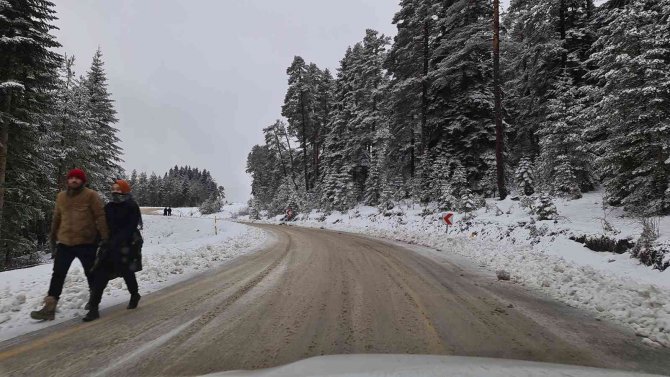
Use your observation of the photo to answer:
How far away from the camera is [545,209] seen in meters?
12.5

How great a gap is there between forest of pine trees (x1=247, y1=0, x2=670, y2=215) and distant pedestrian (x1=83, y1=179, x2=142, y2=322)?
11.3m

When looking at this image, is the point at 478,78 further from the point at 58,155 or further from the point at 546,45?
the point at 58,155

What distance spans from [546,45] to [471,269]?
16.0 metres

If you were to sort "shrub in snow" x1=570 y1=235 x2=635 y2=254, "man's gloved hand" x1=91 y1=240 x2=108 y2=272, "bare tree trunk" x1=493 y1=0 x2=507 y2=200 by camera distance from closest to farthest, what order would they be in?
"man's gloved hand" x1=91 y1=240 x2=108 y2=272, "shrub in snow" x1=570 y1=235 x2=635 y2=254, "bare tree trunk" x1=493 y1=0 x2=507 y2=200

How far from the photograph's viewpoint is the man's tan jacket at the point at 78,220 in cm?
536

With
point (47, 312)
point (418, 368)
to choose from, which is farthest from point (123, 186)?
point (418, 368)

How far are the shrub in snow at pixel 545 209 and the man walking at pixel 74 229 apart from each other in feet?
40.0

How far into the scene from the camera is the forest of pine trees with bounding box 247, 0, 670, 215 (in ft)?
34.2

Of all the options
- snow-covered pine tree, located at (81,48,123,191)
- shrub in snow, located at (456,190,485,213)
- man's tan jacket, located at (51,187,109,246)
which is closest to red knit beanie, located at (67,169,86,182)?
man's tan jacket, located at (51,187,109,246)

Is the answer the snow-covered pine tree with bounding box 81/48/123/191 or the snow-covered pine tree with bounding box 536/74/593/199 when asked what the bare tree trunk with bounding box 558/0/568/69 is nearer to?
the snow-covered pine tree with bounding box 536/74/593/199

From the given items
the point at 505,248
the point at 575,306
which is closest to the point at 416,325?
the point at 575,306

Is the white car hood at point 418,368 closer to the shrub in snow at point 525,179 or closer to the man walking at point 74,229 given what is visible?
the man walking at point 74,229

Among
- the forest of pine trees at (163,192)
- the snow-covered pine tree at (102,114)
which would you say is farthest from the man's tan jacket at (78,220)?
the forest of pine trees at (163,192)

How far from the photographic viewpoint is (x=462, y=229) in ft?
54.3
